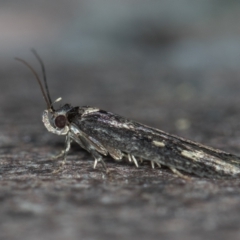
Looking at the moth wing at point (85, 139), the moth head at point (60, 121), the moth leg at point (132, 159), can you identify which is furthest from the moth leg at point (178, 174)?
the moth head at point (60, 121)

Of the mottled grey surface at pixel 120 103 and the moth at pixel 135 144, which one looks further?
the moth at pixel 135 144

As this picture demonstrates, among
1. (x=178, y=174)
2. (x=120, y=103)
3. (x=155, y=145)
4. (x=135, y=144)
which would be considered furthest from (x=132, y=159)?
(x=120, y=103)

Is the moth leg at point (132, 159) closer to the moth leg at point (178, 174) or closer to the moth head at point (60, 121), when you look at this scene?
the moth leg at point (178, 174)

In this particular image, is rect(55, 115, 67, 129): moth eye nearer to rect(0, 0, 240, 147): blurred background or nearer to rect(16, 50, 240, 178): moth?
rect(16, 50, 240, 178): moth

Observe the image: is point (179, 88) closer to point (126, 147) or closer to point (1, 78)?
point (1, 78)

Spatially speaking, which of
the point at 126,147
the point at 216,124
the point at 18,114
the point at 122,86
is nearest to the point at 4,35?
the point at 122,86

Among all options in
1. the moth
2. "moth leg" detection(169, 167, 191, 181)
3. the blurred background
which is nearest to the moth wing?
the moth

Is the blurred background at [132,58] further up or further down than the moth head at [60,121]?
further up

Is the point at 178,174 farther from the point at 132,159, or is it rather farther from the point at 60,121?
the point at 60,121
